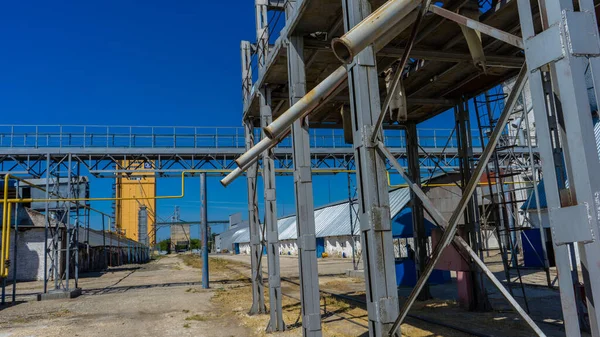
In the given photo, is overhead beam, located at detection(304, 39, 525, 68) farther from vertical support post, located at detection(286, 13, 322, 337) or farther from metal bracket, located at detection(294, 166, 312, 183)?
metal bracket, located at detection(294, 166, 312, 183)

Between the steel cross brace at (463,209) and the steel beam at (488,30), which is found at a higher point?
the steel beam at (488,30)

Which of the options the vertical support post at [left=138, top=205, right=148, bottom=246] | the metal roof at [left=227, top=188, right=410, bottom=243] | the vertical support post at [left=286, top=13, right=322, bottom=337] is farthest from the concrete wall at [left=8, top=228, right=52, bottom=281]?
the vertical support post at [left=138, top=205, right=148, bottom=246]

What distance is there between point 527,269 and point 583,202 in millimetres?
19341

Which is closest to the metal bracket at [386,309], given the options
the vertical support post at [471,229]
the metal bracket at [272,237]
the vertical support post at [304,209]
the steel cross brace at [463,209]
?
the steel cross brace at [463,209]

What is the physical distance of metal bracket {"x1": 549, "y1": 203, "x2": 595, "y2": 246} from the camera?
2412 millimetres

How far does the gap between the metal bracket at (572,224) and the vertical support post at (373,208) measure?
6.53 feet

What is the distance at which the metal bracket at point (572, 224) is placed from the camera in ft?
7.91

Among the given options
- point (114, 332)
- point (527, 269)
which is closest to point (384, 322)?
point (114, 332)

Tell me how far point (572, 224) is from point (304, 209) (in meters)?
Result: 5.27

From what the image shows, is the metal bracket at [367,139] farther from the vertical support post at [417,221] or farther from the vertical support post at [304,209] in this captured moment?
the vertical support post at [417,221]

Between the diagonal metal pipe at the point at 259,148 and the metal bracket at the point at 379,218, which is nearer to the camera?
the metal bracket at the point at 379,218

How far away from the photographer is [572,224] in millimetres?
2484

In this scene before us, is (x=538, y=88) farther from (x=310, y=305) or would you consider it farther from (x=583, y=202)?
(x=310, y=305)

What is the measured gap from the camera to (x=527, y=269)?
19.3 m
